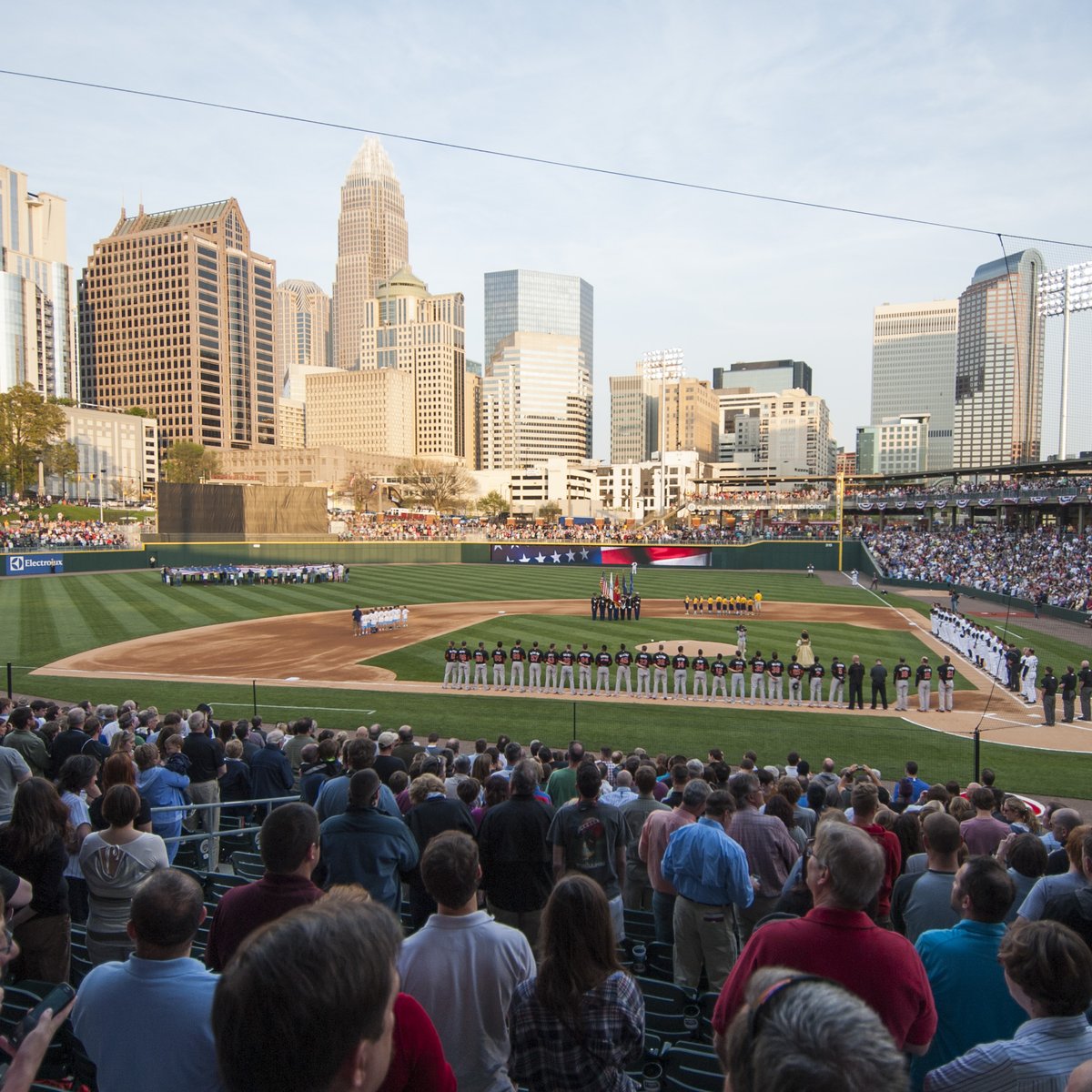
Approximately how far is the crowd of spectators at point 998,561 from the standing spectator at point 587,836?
3411 cm

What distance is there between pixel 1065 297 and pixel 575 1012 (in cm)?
7171

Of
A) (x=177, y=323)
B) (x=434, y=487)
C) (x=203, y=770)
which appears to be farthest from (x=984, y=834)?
(x=177, y=323)

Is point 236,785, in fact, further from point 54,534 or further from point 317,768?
point 54,534

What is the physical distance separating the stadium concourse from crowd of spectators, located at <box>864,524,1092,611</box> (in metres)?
6.95

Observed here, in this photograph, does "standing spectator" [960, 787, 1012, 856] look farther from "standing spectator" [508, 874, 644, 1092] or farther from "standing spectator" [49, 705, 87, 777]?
"standing spectator" [49, 705, 87, 777]

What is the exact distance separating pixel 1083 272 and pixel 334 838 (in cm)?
7041

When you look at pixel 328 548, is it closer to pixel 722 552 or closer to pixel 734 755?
pixel 722 552

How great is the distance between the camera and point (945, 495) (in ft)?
201

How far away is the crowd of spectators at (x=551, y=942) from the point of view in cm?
162

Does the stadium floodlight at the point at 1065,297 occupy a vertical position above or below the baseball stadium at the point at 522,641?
above

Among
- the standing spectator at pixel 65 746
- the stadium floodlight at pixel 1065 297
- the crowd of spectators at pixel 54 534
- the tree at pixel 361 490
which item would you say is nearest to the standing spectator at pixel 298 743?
the standing spectator at pixel 65 746

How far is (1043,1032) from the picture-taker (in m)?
2.65

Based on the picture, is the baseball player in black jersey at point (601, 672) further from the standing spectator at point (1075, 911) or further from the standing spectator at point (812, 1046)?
the standing spectator at point (812, 1046)

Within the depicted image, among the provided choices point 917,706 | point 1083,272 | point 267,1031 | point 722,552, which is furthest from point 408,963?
point 1083,272
